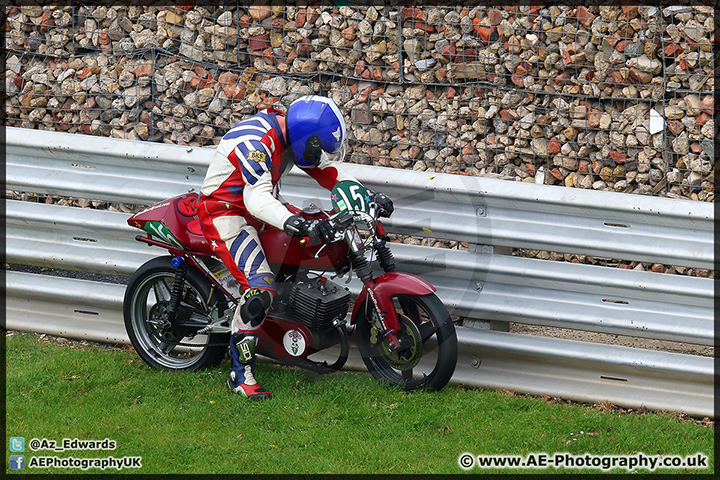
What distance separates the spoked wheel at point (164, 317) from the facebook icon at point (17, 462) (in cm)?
125

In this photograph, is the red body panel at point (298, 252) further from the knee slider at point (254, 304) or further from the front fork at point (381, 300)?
the knee slider at point (254, 304)

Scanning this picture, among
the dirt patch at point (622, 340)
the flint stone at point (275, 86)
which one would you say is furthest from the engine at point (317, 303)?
the flint stone at point (275, 86)

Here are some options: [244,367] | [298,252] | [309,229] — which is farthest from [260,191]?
[244,367]

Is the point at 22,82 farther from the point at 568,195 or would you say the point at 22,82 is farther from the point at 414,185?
the point at 568,195

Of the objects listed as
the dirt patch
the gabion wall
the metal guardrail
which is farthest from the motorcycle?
the gabion wall

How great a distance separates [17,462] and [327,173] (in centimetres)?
237

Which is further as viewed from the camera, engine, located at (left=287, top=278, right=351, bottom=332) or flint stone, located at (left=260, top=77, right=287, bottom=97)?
flint stone, located at (left=260, top=77, right=287, bottom=97)

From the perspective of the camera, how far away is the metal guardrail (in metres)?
4.58

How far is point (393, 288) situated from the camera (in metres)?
4.62

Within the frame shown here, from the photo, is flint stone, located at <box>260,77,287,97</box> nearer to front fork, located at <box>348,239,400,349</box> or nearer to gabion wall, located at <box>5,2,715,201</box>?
gabion wall, located at <box>5,2,715,201</box>

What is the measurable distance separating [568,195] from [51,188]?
3.47 meters

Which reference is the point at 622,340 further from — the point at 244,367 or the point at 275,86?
the point at 275,86

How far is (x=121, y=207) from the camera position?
7.84 meters

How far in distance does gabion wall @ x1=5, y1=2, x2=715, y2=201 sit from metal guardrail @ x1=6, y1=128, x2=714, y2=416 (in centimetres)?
271
